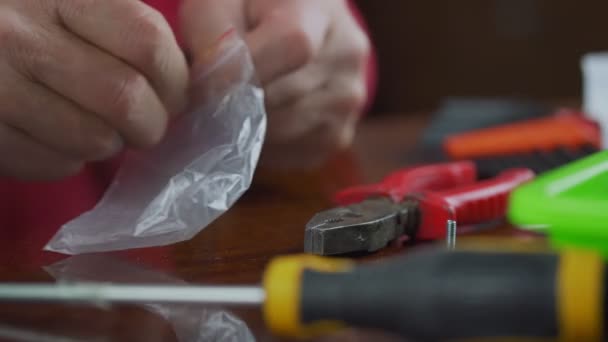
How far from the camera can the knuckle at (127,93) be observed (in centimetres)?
53

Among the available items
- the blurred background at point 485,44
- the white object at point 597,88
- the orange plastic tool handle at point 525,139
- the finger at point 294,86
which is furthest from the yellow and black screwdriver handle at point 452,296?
the blurred background at point 485,44

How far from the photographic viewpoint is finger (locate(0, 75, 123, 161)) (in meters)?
0.53

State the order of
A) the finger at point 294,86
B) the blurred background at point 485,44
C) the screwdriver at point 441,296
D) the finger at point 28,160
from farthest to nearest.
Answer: the blurred background at point 485,44
the finger at point 294,86
the finger at point 28,160
the screwdriver at point 441,296

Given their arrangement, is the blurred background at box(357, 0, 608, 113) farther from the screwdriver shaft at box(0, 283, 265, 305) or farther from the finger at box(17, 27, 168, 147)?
the screwdriver shaft at box(0, 283, 265, 305)

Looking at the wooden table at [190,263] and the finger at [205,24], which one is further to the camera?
the finger at [205,24]

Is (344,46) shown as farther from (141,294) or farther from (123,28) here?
(141,294)

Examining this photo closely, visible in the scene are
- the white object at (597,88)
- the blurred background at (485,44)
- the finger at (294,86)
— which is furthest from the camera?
the blurred background at (485,44)

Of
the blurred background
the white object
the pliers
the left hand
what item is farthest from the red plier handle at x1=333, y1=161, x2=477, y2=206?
the blurred background

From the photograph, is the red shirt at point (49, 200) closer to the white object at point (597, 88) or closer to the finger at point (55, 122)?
the finger at point (55, 122)

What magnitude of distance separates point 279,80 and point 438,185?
Result: 151mm

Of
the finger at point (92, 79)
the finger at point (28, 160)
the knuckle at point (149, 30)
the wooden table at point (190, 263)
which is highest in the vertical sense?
the knuckle at point (149, 30)

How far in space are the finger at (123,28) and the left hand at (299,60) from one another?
0.08m

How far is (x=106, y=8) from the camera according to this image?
19.9 inches

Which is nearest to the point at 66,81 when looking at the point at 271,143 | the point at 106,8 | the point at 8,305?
the point at 106,8
